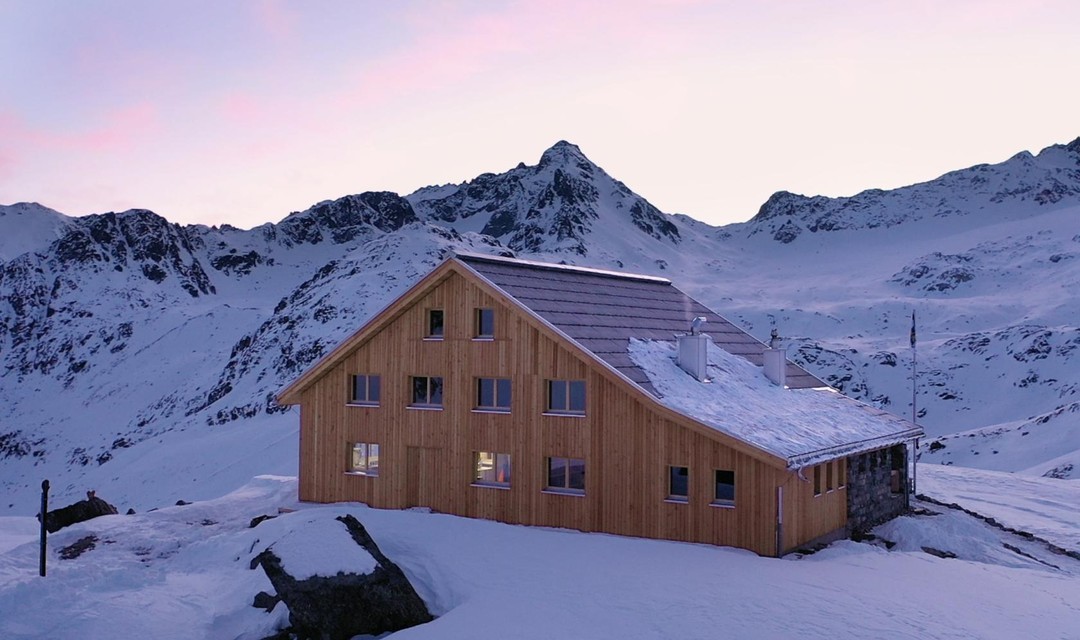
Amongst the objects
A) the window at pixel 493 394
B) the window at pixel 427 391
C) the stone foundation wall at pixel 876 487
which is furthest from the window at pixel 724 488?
the window at pixel 427 391

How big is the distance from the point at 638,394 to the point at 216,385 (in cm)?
7928

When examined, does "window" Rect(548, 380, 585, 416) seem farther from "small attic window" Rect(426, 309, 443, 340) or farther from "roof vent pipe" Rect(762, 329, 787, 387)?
"roof vent pipe" Rect(762, 329, 787, 387)

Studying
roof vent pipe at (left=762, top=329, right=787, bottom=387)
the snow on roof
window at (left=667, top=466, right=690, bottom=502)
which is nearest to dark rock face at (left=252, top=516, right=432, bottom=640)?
window at (left=667, top=466, right=690, bottom=502)

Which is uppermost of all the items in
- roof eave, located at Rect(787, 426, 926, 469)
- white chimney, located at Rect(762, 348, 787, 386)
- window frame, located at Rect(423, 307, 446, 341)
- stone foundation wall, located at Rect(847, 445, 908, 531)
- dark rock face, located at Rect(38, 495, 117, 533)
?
window frame, located at Rect(423, 307, 446, 341)

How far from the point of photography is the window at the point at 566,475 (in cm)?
2517

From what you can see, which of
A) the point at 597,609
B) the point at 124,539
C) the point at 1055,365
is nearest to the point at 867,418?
the point at 597,609

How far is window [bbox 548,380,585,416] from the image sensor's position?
A: 83.1 feet

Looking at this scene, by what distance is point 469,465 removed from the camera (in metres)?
26.6

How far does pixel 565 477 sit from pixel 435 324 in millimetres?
6491

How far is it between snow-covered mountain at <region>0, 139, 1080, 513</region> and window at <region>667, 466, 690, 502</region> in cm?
3081

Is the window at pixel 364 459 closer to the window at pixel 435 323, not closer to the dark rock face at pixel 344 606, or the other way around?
the window at pixel 435 323

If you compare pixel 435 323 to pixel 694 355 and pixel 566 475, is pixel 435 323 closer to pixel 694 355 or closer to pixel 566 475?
pixel 566 475

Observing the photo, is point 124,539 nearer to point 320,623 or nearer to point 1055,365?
point 320,623

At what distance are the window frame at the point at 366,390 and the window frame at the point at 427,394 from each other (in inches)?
44.5
